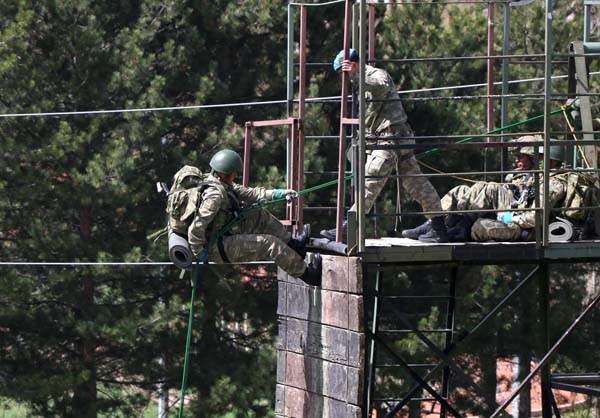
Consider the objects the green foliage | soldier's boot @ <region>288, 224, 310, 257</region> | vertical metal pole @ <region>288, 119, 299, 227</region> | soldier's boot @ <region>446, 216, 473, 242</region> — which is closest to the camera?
soldier's boot @ <region>446, 216, 473, 242</region>

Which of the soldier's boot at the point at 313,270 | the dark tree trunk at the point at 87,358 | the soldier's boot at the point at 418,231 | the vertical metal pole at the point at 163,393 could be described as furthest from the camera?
the vertical metal pole at the point at 163,393

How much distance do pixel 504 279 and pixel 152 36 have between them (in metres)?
6.68

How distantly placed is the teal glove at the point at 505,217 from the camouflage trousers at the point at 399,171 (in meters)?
0.52

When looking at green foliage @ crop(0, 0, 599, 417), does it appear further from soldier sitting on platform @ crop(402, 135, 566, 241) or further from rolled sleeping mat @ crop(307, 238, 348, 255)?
soldier sitting on platform @ crop(402, 135, 566, 241)

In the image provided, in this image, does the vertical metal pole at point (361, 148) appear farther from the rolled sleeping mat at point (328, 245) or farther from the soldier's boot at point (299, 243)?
the soldier's boot at point (299, 243)

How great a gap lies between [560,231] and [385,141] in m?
1.54

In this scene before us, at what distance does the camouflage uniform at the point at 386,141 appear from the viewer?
11359mm

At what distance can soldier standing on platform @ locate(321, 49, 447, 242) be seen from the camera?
36.9 feet

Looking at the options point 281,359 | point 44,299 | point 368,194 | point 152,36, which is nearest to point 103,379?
point 44,299

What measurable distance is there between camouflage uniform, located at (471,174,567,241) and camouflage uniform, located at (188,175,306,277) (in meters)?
1.30

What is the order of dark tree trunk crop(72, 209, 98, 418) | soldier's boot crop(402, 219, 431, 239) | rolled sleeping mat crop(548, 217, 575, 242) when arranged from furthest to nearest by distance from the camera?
dark tree trunk crop(72, 209, 98, 418), soldier's boot crop(402, 219, 431, 239), rolled sleeping mat crop(548, 217, 575, 242)

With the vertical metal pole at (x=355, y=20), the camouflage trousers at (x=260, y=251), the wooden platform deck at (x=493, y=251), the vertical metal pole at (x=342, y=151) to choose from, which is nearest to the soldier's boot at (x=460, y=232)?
the wooden platform deck at (x=493, y=251)

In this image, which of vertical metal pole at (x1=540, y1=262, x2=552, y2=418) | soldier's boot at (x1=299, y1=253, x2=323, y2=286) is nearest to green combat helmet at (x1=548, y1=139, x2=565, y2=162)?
vertical metal pole at (x1=540, y1=262, x2=552, y2=418)

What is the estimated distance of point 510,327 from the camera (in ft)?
82.6
